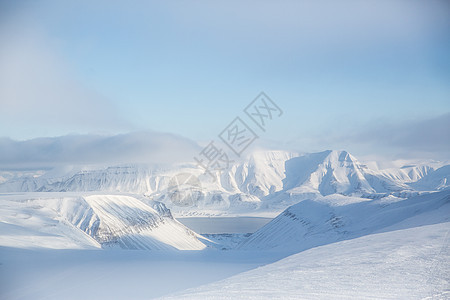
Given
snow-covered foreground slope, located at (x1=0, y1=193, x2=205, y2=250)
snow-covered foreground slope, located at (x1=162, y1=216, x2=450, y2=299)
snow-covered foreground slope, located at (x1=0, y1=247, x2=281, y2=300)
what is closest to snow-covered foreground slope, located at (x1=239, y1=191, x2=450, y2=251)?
snow-covered foreground slope, located at (x1=0, y1=247, x2=281, y2=300)

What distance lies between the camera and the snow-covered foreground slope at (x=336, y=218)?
1408 inches

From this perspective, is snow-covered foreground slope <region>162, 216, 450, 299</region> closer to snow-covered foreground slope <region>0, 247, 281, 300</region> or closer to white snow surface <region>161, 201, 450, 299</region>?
white snow surface <region>161, 201, 450, 299</region>

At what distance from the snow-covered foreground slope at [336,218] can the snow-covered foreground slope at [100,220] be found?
23893 millimetres

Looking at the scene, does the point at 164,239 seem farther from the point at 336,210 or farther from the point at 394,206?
the point at 394,206

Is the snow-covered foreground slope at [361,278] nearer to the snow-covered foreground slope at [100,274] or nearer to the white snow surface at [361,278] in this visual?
the white snow surface at [361,278]

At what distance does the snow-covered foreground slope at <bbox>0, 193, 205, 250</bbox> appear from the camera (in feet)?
146

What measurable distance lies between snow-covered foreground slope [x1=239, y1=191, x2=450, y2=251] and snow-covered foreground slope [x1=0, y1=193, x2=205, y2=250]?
2389 cm

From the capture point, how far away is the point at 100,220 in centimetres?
6906

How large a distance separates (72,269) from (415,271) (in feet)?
31.4

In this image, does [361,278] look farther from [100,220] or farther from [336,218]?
[100,220]

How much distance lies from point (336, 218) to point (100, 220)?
45629 mm

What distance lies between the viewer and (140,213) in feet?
280

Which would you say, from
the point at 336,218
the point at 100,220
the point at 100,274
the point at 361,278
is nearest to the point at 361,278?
the point at 361,278

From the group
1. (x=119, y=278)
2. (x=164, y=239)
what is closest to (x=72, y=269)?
(x=119, y=278)
